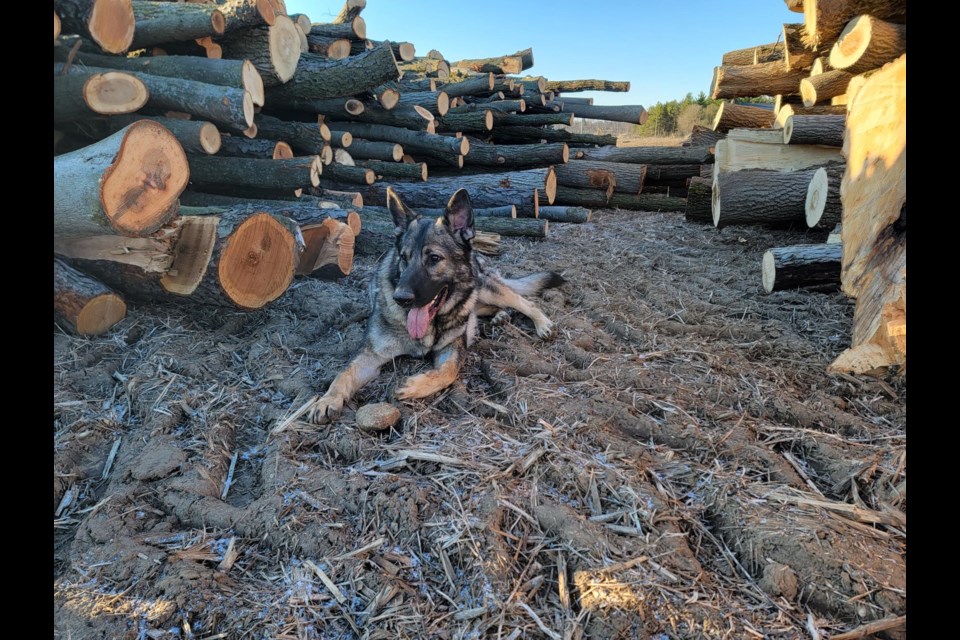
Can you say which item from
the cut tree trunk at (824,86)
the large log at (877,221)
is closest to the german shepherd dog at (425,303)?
the large log at (877,221)

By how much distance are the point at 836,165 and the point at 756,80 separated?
336 centimetres

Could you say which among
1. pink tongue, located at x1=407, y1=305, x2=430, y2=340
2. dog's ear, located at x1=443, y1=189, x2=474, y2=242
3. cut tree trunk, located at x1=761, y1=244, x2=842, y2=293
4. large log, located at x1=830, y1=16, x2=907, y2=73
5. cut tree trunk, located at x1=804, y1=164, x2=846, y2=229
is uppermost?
large log, located at x1=830, y1=16, x2=907, y2=73

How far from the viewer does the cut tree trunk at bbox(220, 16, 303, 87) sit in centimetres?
529

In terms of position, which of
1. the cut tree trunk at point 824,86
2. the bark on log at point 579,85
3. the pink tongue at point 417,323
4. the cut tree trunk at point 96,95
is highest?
the bark on log at point 579,85

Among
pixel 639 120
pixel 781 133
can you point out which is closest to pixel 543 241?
pixel 781 133

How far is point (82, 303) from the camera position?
3404mm

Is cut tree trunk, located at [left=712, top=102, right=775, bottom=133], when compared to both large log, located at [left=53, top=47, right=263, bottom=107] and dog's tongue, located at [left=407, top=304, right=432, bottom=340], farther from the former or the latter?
dog's tongue, located at [left=407, top=304, right=432, bottom=340]

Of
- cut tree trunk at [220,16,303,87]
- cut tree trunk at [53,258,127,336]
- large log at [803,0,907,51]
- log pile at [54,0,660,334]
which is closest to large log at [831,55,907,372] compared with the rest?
large log at [803,0,907,51]

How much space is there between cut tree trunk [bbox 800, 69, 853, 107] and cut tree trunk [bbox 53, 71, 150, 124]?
8101 millimetres

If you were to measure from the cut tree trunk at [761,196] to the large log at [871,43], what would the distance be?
2.50 meters

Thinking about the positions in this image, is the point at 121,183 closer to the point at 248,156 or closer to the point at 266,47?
the point at 248,156

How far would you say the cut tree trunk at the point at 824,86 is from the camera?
6543 millimetres

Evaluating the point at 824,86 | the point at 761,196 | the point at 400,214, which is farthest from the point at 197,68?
the point at 824,86

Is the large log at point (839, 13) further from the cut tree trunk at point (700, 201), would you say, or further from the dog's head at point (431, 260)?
the dog's head at point (431, 260)
